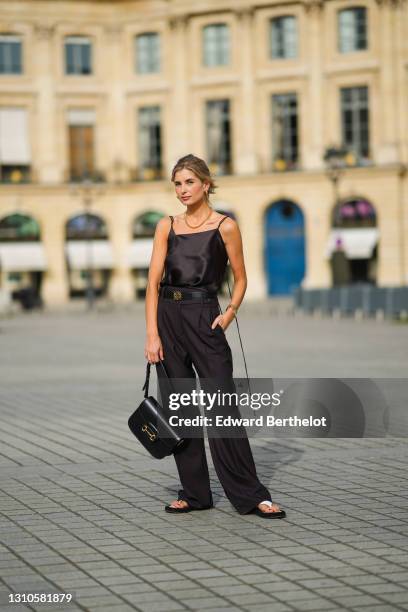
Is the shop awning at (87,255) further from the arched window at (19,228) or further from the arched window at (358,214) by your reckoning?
the arched window at (358,214)

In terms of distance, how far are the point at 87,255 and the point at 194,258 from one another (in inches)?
2057

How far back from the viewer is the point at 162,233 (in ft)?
23.4

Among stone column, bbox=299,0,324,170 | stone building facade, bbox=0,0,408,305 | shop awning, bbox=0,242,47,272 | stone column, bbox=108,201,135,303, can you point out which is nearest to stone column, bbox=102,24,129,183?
stone building facade, bbox=0,0,408,305

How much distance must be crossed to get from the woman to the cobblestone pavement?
26cm

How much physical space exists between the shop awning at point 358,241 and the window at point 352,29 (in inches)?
317

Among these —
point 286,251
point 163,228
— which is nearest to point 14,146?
point 286,251

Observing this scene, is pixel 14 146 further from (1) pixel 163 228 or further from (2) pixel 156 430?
(2) pixel 156 430

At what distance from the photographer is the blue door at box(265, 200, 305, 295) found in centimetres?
5756

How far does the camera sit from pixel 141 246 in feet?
194

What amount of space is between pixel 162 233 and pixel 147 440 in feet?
3.78

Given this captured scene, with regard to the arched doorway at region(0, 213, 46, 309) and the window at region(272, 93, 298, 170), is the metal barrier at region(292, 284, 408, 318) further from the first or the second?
the arched doorway at region(0, 213, 46, 309)

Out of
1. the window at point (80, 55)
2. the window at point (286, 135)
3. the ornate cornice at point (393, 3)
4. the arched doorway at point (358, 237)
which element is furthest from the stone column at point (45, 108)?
the ornate cornice at point (393, 3)

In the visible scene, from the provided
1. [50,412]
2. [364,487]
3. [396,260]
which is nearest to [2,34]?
[396,260]

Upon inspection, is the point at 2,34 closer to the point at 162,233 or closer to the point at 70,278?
the point at 70,278
